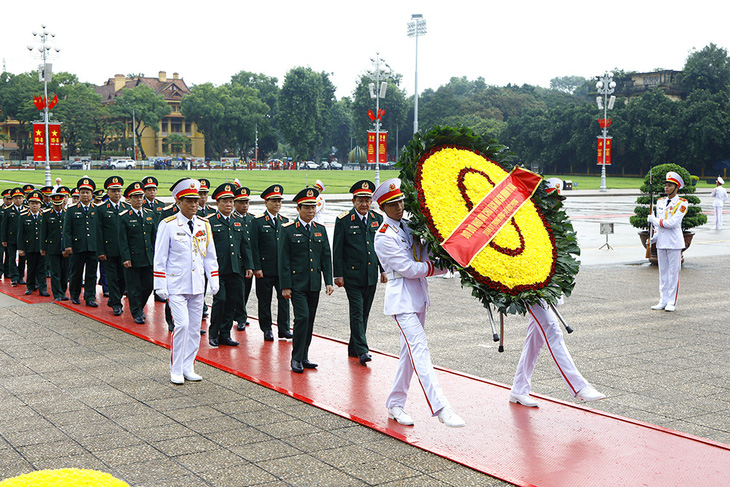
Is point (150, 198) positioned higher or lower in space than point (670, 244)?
higher

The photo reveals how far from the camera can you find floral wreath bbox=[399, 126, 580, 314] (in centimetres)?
533

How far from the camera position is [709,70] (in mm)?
71250

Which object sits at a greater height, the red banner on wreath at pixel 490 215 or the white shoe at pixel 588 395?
the red banner on wreath at pixel 490 215

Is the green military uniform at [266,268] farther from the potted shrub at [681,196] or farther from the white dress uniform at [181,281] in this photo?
the potted shrub at [681,196]

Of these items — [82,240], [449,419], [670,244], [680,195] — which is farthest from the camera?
[680,195]

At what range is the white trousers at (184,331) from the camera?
279 inches

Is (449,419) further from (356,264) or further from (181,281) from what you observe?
(181,281)

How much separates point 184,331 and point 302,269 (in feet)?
4.36

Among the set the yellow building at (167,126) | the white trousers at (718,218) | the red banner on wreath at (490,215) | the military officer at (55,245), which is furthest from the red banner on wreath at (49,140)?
the yellow building at (167,126)

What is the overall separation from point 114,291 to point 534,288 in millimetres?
7344

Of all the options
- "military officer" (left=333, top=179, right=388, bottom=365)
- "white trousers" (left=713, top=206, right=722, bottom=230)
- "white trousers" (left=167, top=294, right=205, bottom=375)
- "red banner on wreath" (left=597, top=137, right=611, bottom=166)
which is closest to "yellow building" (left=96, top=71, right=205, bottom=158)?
"red banner on wreath" (left=597, top=137, right=611, bottom=166)

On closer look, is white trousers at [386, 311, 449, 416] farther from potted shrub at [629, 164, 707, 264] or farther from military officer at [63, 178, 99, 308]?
potted shrub at [629, 164, 707, 264]

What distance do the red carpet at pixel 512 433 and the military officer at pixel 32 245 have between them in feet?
19.1

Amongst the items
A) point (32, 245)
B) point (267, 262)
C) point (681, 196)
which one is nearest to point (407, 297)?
point (267, 262)
